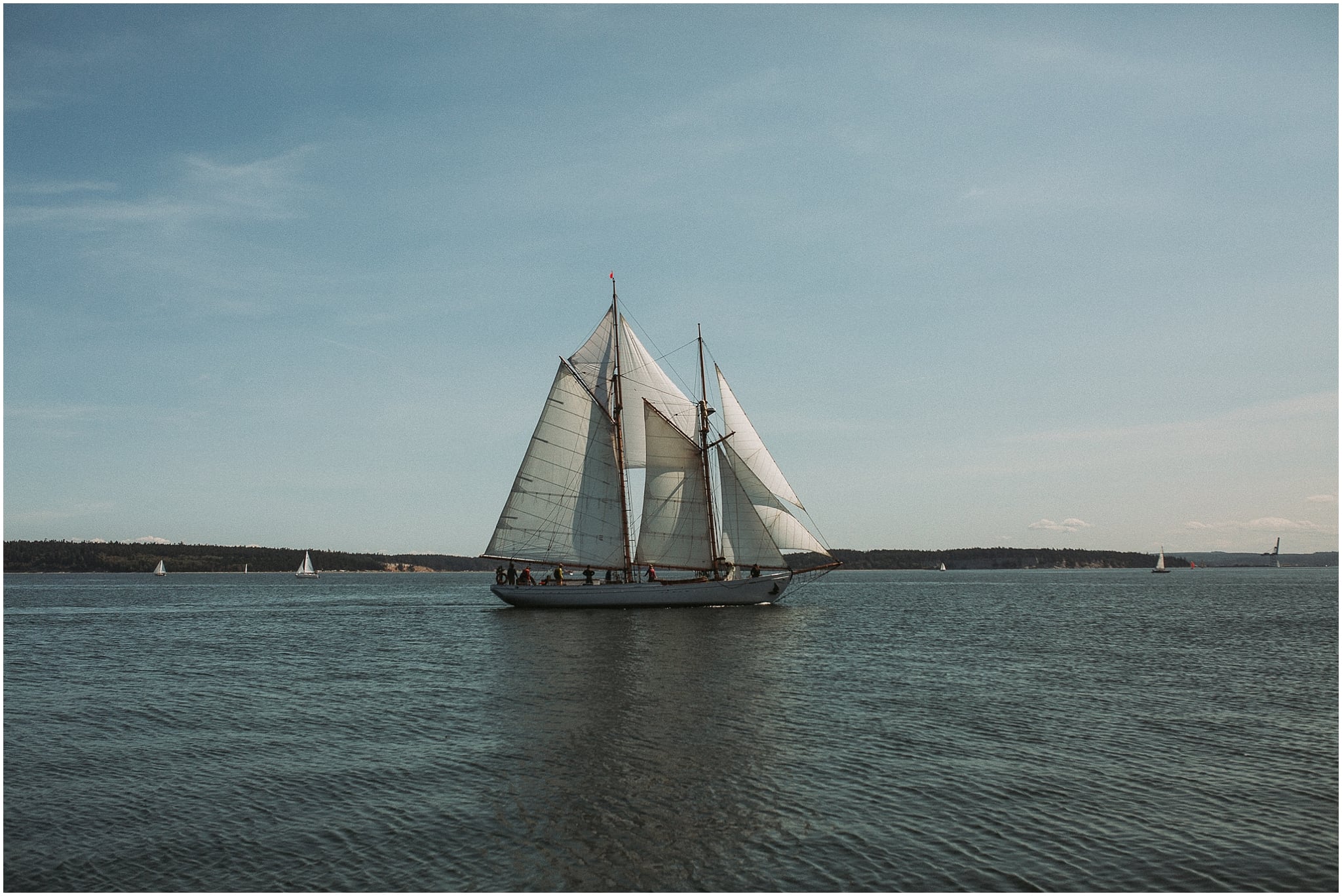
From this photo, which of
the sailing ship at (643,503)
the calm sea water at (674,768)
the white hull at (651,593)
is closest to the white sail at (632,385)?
the sailing ship at (643,503)

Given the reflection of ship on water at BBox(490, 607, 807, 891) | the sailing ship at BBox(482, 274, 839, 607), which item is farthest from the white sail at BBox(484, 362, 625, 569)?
the reflection of ship on water at BBox(490, 607, 807, 891)

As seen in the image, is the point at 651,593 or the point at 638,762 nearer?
the point at 638,762

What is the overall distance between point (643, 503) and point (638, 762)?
50306mm

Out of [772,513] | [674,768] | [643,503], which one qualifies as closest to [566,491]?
[643,503]

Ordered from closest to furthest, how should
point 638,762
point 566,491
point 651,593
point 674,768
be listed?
point 674,768, point 638,762, point 566,491, point 651,593

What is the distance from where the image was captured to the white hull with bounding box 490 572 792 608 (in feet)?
230

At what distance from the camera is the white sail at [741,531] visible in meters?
70.8

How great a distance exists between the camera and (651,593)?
70.1 meters

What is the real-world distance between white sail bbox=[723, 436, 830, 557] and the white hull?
386cm

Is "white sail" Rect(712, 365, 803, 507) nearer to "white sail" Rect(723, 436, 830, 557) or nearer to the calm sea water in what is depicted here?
"white sail" Rect(723, 436, 830, 557)

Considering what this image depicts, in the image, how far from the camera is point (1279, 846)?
1585 centimetres

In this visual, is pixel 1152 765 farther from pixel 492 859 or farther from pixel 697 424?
pixel 697 424

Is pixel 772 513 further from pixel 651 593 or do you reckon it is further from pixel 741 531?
pixel 651 593

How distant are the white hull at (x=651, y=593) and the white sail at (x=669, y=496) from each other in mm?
2458
